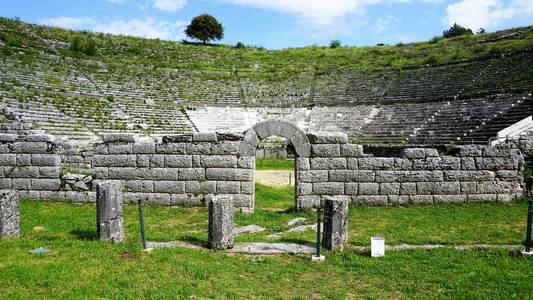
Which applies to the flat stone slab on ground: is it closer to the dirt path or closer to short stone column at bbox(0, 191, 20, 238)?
short stone column at bbox(0, 191, 20, 238)

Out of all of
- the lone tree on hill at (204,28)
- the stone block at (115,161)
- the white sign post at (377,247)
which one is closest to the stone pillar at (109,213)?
the stone block at (115,161)

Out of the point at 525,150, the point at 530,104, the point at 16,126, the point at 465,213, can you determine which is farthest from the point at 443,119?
the point at 16,126

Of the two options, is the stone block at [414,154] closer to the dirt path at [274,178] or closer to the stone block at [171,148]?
the stone block at [171,148]

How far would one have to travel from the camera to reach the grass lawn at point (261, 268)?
5.48 m

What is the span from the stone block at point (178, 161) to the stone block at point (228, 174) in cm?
57

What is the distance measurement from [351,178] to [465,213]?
109 inches

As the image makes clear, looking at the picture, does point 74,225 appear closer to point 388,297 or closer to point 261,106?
point 388,297

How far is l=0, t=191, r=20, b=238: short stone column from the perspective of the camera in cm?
776

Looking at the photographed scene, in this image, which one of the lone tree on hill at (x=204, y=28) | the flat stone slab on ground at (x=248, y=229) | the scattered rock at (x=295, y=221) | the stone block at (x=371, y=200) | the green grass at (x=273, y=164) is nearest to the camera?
the flat stone slab on ground at (x=248, y=229)

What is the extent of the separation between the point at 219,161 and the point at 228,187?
0.71m

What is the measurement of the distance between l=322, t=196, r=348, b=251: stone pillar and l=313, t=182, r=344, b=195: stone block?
3.51 m

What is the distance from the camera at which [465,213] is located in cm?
1014

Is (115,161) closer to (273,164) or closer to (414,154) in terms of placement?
(414,154)

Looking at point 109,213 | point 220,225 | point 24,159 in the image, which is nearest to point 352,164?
point 220,225
